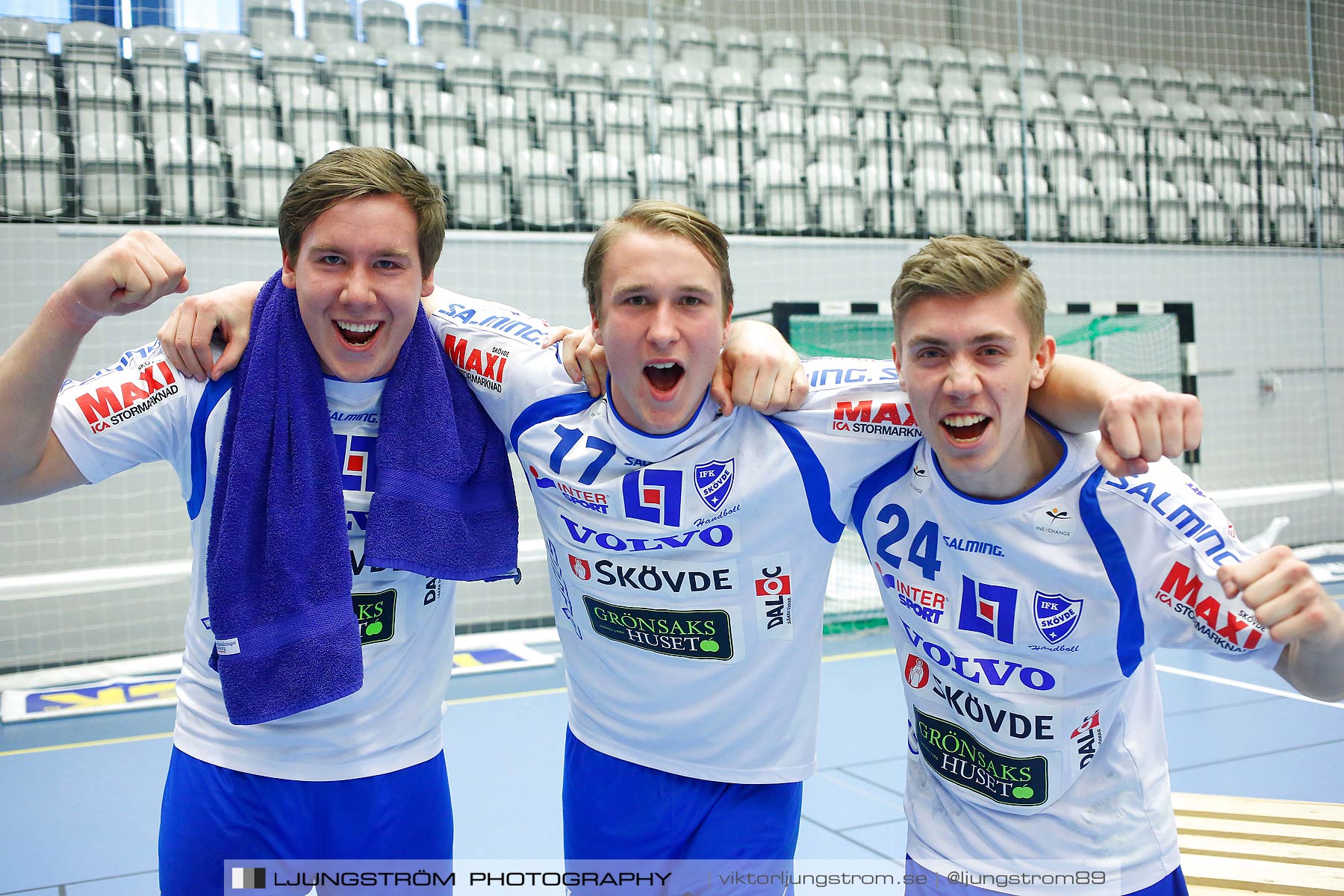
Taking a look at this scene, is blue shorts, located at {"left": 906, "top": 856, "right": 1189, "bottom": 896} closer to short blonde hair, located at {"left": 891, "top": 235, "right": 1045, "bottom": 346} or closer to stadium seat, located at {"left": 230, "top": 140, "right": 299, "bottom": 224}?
short blonde hair, located at {"left": 891, "top": 235, "right": 1045, "bottom": 346}

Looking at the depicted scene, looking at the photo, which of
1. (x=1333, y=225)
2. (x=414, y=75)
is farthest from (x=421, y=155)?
(x=1333, y=225)

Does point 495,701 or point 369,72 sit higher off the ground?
point 369,72

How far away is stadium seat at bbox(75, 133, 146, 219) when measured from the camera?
6578 millimetres

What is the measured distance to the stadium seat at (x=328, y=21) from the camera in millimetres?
8336

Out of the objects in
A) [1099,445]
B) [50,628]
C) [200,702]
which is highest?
[1099,445]

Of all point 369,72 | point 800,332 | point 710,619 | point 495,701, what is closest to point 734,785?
point 710,619

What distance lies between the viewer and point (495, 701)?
577cm

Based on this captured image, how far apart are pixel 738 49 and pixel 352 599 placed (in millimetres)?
9043

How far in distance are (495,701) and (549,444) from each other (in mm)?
3961

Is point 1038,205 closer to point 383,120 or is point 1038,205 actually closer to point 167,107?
point 383,120

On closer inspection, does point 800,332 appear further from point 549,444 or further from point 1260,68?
point 1260,68

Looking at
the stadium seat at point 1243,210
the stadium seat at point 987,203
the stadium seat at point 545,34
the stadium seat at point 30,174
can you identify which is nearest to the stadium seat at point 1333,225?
the stadium seat at point 1243,210

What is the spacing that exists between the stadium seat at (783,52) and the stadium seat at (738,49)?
0.17 m

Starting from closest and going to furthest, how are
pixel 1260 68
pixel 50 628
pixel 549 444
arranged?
pixel 549 444
pixel 50 628
pixel 1260 68
